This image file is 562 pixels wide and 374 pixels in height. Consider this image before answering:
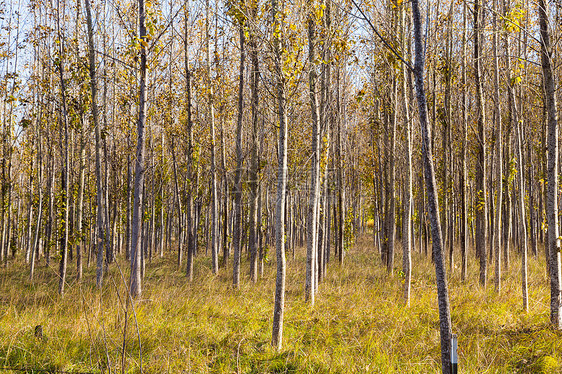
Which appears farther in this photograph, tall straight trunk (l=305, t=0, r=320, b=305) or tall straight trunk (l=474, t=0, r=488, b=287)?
tall straight trunk (l=474, t=0, r=488, b=287)

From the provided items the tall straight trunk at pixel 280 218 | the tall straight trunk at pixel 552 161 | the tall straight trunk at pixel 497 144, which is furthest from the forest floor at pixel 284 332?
the tall straight trunk at pixel 497 144

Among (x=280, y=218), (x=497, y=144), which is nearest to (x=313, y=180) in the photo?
(x=280, y=218)

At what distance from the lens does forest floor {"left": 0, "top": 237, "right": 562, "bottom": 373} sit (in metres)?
4.27

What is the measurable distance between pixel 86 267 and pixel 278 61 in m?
11.6

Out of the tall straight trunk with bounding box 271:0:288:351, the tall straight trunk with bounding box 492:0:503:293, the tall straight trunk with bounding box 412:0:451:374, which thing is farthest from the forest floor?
the tall straight trunk with bounding box 412:0:451:374

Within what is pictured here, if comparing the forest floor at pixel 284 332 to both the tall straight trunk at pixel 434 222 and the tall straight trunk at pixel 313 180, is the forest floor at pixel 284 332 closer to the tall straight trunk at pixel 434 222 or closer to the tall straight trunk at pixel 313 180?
the tall straight trunk at pixel 313 180

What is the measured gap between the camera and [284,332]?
5484 mm

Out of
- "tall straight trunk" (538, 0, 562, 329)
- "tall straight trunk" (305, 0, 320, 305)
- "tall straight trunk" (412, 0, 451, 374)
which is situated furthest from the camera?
"tall straight trunk" (305, 0, 320, 305)

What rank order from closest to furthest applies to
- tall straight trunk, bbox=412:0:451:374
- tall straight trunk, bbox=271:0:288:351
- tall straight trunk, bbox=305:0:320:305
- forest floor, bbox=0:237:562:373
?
tall straight trunk, bbox=412:0:451:374, forest floor, bbox=0:237:562:373, tall straight trunk, bbox=271:0:288:351, tall straight trunk, bbox=305:0:320:305

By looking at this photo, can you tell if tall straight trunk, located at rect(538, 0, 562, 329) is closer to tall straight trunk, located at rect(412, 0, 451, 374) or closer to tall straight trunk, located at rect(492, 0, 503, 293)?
tall straight trunk, located at rect(492, 0, 503, 293)

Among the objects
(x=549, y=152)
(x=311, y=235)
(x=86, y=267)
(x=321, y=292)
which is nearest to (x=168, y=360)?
(x=311, y=235)

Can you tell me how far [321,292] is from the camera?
8.10 meters

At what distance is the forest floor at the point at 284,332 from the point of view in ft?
14.0

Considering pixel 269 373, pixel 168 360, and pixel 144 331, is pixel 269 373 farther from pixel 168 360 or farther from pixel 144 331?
pixel 144 331
